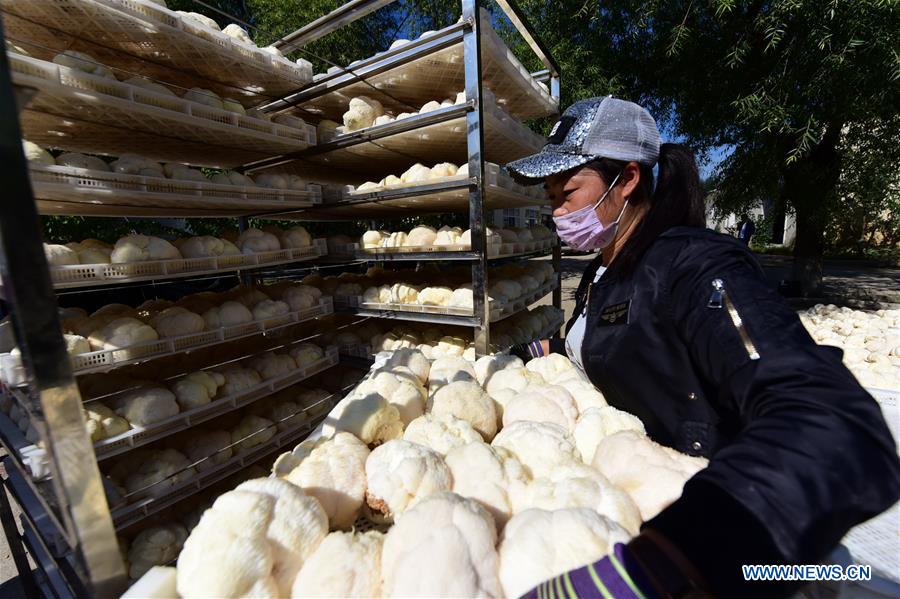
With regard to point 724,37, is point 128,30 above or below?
below

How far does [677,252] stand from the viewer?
1.02 metres

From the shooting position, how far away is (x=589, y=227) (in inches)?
55.2

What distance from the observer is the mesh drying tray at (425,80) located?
2.58 m

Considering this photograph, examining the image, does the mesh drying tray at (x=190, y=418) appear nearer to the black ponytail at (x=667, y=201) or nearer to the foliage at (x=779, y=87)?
the black ponytail at (x=667, y=201)

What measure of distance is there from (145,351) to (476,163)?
7.54ft

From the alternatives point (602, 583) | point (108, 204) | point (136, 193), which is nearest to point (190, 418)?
point (136, 193)

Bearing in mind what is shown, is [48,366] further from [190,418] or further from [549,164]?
[190,418]

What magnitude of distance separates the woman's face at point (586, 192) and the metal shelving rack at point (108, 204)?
1.18 m

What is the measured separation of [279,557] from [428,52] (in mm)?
2894

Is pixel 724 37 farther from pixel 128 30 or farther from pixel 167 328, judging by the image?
pixel 167 328

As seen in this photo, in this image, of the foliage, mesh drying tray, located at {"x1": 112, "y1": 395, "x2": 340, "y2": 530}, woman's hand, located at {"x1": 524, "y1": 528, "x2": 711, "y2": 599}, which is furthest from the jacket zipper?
the foliage

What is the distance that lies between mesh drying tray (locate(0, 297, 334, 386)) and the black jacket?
2.01 m

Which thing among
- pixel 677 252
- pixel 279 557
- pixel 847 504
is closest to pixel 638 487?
pixel 847 504

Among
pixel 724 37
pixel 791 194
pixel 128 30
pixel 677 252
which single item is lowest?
pixel 677 252
